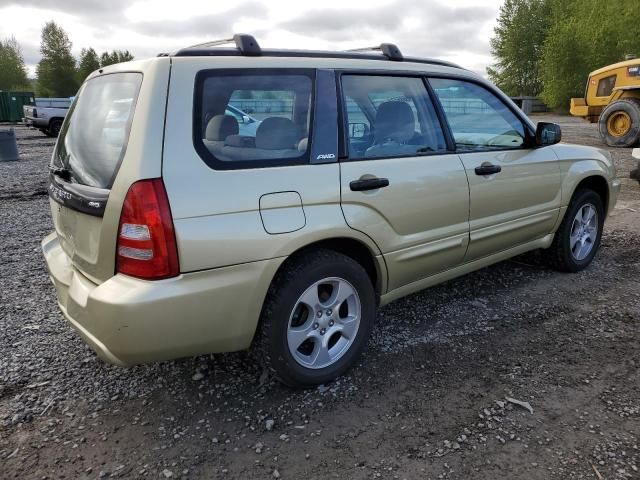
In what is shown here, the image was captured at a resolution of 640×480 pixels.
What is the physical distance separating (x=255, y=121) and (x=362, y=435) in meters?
1.64

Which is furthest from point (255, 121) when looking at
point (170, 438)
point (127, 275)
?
point (170, 438)

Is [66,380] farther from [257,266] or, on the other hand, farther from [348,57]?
[348,57]

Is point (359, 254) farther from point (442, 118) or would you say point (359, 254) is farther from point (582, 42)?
Result: point (582, 42)

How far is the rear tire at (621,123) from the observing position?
13016 millimetres

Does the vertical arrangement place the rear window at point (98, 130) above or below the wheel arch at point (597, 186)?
above

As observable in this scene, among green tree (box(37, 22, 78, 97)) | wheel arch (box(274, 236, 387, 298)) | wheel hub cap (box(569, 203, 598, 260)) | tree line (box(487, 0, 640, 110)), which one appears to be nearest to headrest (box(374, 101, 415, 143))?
wheel arch (box(274, 236, 387, 298))

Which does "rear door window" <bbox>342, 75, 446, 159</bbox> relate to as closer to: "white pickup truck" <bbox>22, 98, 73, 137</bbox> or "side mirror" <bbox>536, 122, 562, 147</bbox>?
"side mirror" <bbox>536, 122, 562, 147</bbox>

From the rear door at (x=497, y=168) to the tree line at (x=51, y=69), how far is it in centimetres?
5490

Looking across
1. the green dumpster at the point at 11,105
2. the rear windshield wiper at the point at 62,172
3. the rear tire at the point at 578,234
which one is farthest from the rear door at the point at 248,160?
the green dumpster at the point at 11,105

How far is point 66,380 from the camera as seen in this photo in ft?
9.41

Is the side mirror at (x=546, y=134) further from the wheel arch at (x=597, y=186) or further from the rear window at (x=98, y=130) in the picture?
the rear window at (x=98, y=130)

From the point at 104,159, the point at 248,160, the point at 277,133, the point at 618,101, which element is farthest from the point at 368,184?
the point at 618,101

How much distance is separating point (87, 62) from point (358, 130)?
200 ft

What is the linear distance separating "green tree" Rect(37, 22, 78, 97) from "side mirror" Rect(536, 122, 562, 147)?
5672 centimetres
